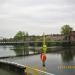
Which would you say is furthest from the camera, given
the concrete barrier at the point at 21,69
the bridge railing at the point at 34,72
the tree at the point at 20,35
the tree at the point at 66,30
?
the tree at the point at 20,35

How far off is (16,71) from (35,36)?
6123 inches

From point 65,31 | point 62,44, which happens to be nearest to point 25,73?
point 62,44

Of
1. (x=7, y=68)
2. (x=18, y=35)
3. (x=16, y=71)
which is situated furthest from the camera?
(x=18, y=35)

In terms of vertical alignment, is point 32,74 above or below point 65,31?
below

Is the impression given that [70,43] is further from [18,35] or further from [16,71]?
[16,71]

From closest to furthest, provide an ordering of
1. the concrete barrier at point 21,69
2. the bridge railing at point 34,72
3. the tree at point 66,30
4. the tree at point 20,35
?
the bridge railing at point 34,72 < the concrete barrier at point 21,69 < the tree at point 66,30 < the tree at point 20,35

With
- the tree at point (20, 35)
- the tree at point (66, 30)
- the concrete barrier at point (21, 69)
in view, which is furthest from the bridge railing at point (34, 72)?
the tree at point (20, 35)

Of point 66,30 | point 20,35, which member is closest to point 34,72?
point 66,30

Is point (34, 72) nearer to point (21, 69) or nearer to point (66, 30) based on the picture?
point (21, 69)

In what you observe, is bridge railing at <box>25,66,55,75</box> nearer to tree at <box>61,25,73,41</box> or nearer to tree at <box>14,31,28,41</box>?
tree at <box>61,25,73,41</box>

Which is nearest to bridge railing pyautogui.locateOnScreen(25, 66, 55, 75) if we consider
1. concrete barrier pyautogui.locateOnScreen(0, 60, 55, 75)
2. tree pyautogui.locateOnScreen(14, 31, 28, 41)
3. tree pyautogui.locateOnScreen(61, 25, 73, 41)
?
concrete barrier pyautogui.locateOnScreen(0, 60, 55, 75)

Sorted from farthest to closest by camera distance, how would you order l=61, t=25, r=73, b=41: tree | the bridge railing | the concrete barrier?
l=61, t=25, r=73, b=41: tree
the concrete barrier
the bridge railing

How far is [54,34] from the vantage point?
606 feet

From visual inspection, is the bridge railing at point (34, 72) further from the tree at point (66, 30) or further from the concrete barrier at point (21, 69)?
the tree at point (66, 30)
